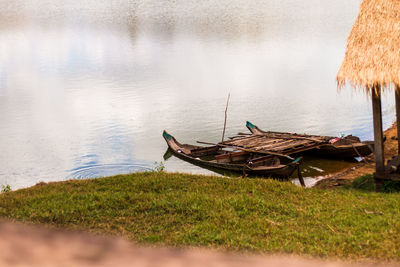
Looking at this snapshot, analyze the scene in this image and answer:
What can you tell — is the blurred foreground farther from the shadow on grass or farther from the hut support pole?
the shadow on grass

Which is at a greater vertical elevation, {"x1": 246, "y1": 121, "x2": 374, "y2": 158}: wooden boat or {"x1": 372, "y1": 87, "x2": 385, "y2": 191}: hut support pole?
{"x1": 372, "y1": 87, "x2": 385, "y2": 191}: hut support pole

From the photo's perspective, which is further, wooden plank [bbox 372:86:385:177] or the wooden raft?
the wooden raft

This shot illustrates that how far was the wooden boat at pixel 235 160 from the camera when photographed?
13.4m

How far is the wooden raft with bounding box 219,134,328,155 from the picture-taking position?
15.4 metres

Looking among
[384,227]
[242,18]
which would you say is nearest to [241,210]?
[384,227]

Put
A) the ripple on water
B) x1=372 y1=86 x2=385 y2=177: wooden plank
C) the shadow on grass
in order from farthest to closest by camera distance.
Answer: the ripple on water → the shadow on grass → x1=372 y1=86 x2=385 y2=177: wooden plank

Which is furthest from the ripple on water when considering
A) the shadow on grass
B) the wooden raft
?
the shadow on grass

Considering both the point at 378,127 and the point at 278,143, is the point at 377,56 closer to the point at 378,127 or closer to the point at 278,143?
the point at 378,127

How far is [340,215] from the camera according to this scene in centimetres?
808

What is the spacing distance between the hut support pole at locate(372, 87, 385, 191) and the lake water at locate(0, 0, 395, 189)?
16.3 feet

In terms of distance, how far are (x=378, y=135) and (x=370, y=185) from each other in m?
1.53

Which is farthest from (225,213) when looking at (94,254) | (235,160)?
(235,160)

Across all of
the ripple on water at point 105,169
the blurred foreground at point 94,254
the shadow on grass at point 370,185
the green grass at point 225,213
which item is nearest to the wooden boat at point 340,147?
the shadow on grass at point 370,185

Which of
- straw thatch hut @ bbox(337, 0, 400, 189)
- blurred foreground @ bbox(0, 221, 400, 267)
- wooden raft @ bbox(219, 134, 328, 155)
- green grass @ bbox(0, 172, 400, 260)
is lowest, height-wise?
wooden raft @ bbox(219, 134, 328, 155)
